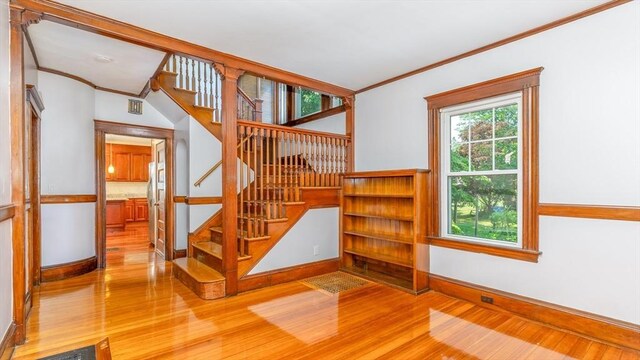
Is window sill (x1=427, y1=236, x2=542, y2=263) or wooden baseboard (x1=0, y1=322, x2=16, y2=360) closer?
wooden baseboard (x1=0, y1=322, x2=16, y2=360)

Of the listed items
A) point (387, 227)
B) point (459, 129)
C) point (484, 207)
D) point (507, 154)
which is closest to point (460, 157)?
point (459, 129)

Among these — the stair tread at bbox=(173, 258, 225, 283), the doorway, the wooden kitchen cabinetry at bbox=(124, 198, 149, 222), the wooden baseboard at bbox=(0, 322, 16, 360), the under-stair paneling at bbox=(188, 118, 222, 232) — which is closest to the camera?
the wooden baseboard at bbox=(0, 322, 16, 360)

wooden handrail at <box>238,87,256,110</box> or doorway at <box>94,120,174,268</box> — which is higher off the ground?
wooden handrail at <box>238,87,256,110</box>

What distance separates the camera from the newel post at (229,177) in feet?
11.4

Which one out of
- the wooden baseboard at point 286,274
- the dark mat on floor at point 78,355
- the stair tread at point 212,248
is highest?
the stair tread at point 212,248

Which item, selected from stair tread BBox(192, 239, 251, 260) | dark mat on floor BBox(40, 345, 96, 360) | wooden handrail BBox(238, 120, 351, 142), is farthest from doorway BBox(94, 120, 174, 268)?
dark mat on floor BBox(40, 345, 96, 360)

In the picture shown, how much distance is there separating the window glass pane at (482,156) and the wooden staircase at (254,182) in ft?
5.92

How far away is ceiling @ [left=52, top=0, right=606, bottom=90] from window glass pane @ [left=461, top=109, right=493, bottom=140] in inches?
27.0

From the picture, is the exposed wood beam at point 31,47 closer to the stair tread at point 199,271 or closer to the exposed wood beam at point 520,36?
the stair tread at point 199,271

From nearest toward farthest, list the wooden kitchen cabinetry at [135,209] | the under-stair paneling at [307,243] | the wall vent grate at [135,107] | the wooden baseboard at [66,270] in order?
the under-stair paneling at [307,243] < the wooden baseboard at [66,270] < the wall vent grate at [135,107] < the wooden kitchen cabinetry at [135,209]

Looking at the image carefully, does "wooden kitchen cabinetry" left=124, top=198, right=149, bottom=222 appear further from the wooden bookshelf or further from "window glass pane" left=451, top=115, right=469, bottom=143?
"window glass pane" left=451, top=115, right=469, bottom=143

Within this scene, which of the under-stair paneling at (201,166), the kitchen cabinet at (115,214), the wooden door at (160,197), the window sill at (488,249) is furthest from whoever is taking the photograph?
the kitchen cabinet at (115,214)

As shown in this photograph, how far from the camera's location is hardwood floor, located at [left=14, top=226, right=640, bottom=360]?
7.57 feet

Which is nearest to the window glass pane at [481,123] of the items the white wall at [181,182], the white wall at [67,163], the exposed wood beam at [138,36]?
the exposed wood beam at [138,36]
